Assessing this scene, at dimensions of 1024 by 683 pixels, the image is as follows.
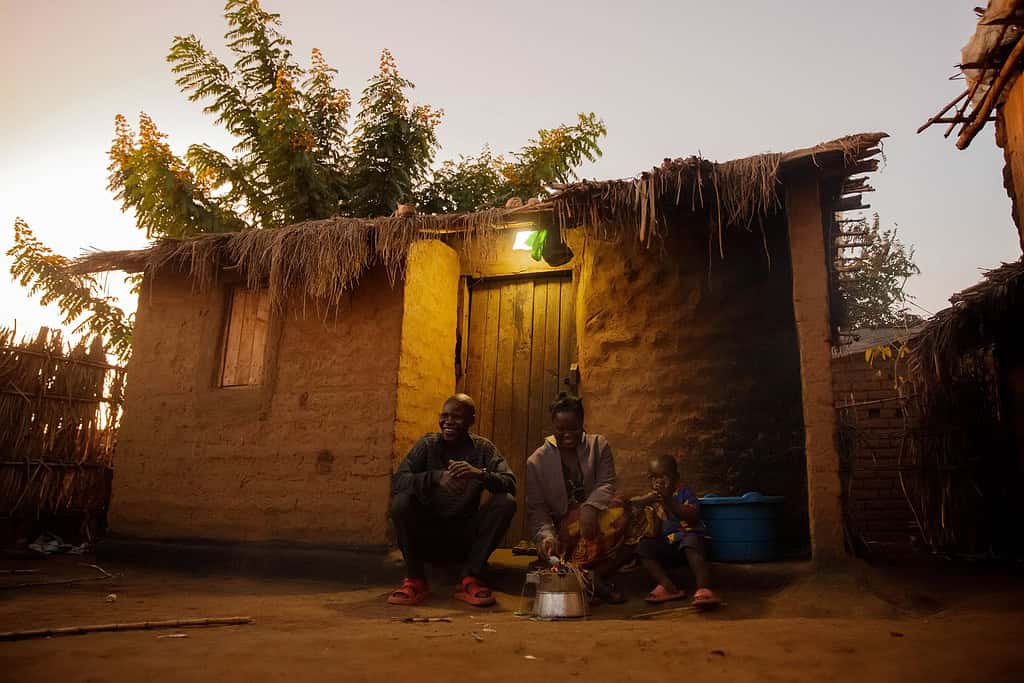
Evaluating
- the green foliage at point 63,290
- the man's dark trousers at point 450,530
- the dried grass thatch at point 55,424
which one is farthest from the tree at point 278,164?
the man's dark trousers at point 450,530

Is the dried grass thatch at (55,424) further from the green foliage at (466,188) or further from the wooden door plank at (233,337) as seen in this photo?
the green foliage at (466,188)

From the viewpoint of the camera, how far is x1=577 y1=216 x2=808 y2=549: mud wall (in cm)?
516

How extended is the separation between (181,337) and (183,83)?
585 cm

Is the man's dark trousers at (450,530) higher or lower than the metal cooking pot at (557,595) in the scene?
higher

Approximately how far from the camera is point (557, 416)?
4629 millimetres

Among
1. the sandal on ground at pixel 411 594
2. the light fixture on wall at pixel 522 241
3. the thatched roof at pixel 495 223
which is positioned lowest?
the sandal on ground at pixel 411 594

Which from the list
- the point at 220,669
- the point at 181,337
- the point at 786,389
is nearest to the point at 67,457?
the point at 181,337

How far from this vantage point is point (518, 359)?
6.24 metres

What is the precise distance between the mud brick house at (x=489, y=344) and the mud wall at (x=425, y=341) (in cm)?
2

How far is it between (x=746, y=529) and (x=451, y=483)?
190 cm

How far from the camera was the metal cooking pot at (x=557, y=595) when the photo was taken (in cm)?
367

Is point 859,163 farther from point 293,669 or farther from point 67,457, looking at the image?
point 67,457

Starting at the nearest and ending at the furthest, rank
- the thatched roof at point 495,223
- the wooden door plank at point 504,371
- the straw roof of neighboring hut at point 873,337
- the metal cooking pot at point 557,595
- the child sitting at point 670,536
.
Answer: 1. the metal cooking pot at point 557,595
2. the child sitting at point 670,536
3. the thatched roof at point 495,223
4. the wooden door plank at point 504,371
5. the straw roof of neighboring hut at point 873,337

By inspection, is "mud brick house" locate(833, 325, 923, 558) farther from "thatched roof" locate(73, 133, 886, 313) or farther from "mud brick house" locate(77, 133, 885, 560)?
"thatched roof" locate(73, 133, 886, 313)
